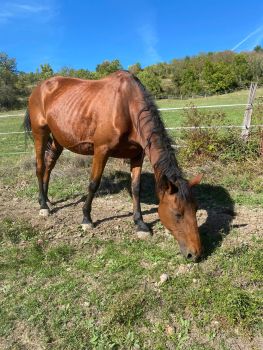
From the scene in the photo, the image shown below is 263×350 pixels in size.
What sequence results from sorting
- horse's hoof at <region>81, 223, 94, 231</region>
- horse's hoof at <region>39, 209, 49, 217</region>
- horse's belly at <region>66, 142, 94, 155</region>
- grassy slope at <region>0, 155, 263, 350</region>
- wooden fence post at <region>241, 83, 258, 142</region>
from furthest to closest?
wooden fence post at <region>241, 83, 258, 142</region> → horse's hoof at <region>39, 209, 49, 217</region> → horse's belly at <region>66, 142, 94, 155</region> → horse's hoof at <region>81, 223, 94, 231</region> → grassy slope at <region>0, 155, 263, 350</region>

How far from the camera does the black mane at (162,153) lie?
12.1 ft

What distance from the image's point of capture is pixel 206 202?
18.5 feet

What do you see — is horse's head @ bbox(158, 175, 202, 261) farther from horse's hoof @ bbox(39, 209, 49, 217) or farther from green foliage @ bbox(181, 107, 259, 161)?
green foliage @ bbox(181, 107, 259, 161)

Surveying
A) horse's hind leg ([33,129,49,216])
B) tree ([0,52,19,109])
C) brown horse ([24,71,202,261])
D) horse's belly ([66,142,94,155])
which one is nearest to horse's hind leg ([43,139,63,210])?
brown horse ([24,71,202,261])

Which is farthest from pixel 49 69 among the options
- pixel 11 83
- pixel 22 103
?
pixel 22 103

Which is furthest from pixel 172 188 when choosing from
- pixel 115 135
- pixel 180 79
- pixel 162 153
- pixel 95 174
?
pixel 180 79

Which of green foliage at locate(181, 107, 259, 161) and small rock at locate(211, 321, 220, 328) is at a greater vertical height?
green foliage at locate(181, 107, 259, 161)

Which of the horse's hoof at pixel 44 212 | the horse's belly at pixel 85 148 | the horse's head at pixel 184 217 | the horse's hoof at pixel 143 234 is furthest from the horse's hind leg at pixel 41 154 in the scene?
the horse's head at pixel 184 217

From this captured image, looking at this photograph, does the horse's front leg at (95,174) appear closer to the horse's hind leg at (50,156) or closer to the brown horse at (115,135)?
the brown horse at (115,135)

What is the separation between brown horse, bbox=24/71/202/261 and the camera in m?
3.72

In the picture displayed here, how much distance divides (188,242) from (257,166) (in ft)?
12.8

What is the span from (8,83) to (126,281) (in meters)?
58.7

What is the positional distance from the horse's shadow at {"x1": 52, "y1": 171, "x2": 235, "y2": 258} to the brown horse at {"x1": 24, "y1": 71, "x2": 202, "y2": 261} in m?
0.49

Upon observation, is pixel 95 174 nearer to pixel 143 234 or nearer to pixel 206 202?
pixel 143 234
